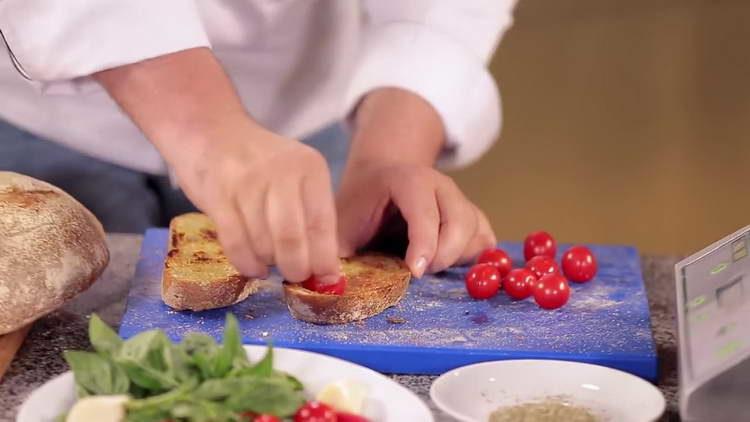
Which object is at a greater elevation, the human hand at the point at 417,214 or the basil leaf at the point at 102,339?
the human hand at the point at 417,214

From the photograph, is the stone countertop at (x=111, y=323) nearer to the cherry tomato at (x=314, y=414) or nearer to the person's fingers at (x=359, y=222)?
the cherry tomato at (x=314, y=414)

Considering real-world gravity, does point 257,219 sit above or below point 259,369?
above

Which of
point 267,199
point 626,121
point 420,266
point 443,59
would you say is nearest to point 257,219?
point 267,199

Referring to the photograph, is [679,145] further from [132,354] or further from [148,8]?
[132,354]

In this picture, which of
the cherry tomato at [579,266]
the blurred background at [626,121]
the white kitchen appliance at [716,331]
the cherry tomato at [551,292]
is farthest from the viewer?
the blurred background at [626,121]

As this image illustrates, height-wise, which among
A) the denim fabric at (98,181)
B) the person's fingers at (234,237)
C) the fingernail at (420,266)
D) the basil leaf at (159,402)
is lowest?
the basil leaf at (159,402)

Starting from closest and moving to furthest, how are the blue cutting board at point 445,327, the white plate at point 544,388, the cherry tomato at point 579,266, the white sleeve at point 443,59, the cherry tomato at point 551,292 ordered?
1. the white plate at point 544,388
2. the blue cutting board at point 445,327
3. the cherry tomato at point 551,292
4. the cherry tomato at point 579,266
5. the white sleeve at point 443,59

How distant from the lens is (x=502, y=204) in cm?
294

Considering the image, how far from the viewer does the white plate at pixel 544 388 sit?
915mm

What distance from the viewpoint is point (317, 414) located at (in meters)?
0.84

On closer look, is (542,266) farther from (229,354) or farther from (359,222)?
(229,354)

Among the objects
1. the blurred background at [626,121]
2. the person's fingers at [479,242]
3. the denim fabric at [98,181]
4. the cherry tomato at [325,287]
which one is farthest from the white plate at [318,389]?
the blurred background at [626,121]

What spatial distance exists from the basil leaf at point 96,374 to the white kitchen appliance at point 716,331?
39cm

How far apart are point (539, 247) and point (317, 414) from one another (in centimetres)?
54
